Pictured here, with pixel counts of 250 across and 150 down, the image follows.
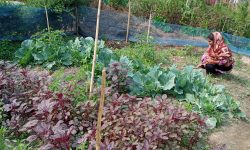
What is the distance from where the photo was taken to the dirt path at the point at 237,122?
15.1 ft

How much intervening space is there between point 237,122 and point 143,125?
205 centimetres

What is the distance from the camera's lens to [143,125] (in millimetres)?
3797

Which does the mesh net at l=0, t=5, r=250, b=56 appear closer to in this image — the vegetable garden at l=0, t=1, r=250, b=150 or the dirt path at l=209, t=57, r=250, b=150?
the dirt path at l=209, t=57, r=250, b=150

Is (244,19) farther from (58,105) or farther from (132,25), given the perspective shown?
(58,105)

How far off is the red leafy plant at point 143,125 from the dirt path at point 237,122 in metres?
0.64

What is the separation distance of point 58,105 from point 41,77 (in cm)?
83

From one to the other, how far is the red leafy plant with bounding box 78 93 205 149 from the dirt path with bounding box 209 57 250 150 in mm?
643

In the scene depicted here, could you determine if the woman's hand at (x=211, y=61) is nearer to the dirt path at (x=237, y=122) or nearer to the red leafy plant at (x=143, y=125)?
the dirt path at (x=237, y=122)

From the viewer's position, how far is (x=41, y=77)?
471cm

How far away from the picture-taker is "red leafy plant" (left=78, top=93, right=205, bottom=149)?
364 cm

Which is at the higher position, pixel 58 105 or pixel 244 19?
pixel 244 19

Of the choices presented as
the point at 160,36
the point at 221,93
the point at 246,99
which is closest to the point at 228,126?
the point at 221,93

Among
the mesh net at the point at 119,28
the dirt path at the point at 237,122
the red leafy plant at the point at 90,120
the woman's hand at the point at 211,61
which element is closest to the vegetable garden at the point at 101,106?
the red leafy plant at the point at 90,120

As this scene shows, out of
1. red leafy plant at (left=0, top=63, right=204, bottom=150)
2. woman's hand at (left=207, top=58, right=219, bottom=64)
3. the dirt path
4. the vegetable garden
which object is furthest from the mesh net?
red leafy plant at (left=0, top=63, right=204, bottom=150)
